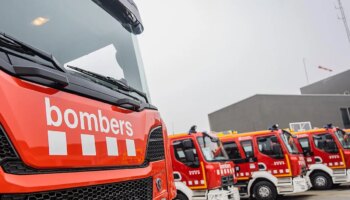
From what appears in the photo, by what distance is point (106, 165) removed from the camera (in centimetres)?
177

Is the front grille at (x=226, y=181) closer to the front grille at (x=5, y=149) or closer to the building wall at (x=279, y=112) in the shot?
the front grille at (x=5, y=149)

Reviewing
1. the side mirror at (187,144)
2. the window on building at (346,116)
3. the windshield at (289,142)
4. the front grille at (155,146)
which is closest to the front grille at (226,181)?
the side mirror at (187,144)

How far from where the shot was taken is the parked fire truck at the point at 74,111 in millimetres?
1336

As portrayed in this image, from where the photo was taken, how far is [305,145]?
40.6ft

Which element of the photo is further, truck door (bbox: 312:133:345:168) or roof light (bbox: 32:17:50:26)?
truck door (bbox: 312:133:345:168)

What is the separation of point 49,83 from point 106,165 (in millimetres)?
538

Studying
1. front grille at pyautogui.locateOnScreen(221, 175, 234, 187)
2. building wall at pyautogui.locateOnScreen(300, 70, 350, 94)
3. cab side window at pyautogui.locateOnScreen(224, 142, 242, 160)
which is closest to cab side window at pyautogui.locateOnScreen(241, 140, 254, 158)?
cab side window at pyautogui.locateOnScreen(224, 142, 242, 160)

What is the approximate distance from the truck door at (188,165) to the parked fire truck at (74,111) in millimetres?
5065

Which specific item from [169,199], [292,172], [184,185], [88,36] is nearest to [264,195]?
Result: [292,172]

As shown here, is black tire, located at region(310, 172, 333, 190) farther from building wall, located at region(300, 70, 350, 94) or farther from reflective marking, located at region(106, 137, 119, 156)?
building wall, located at region(300, 70, 350, 94)

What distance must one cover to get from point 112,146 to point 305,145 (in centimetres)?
1185

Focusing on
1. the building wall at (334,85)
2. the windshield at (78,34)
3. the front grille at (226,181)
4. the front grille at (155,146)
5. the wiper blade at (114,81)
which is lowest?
the front grille at (226,181)

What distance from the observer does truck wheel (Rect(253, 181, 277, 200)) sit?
31.5ft

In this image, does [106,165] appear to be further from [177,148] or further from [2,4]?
[177,148]
